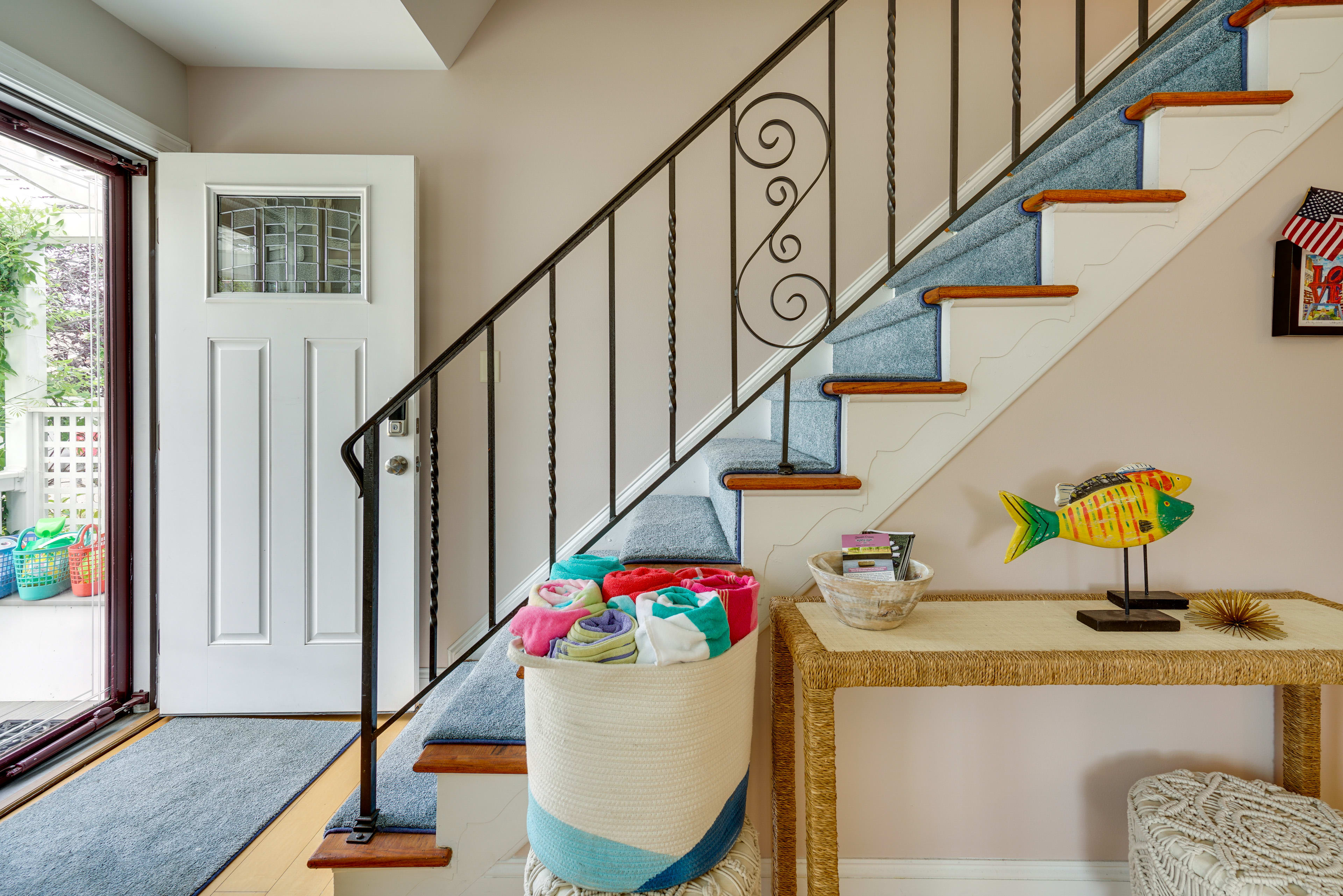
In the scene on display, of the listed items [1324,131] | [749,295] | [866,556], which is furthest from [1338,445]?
[749,295]

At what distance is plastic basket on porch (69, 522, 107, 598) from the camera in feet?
6.72

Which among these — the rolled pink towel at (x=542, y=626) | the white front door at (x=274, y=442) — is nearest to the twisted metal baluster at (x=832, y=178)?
the rolled pink towel at (x=542, y=626)

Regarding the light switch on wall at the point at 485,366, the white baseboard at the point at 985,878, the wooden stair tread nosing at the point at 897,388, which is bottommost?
the white baseboard at the point at 985,878

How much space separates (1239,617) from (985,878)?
30.3 inches

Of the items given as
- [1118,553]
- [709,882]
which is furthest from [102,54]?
[1118,553]

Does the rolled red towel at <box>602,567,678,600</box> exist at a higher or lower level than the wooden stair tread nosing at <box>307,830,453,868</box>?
higher

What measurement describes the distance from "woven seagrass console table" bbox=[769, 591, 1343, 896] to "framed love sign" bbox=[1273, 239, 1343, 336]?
1.91 feet

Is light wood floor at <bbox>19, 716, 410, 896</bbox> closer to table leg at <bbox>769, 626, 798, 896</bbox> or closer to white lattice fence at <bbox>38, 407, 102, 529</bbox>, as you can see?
white lattice fence at <bbox>38, 407, 102, 529</bbox>

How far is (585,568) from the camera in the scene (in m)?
1.26

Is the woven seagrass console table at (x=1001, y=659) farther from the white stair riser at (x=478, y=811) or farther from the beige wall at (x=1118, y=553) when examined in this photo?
the white stair riser at (x=478, y=811)

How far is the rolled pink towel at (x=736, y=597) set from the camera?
104cm

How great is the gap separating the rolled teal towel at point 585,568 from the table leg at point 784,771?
1.19 ft

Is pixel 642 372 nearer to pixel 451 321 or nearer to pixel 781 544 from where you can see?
pixel 451 321

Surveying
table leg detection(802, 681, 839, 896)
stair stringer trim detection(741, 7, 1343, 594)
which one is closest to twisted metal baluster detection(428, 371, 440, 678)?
stair stringer trim detection(741, 7, 1343, 594)
